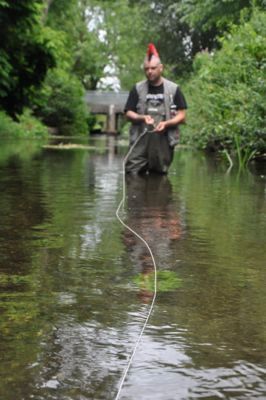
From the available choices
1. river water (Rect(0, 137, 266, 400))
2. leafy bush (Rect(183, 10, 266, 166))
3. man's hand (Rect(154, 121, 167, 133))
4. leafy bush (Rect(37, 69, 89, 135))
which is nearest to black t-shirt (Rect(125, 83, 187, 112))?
man's hand (Rect(154, 121, 167, 133))

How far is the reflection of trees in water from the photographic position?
314 cm

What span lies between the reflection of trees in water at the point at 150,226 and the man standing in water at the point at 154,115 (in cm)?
136

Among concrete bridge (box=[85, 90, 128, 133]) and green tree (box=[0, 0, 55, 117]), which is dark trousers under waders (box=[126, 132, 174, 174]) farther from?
concrete bridge (box=[85, 90, 128, 133])

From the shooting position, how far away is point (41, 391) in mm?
1629

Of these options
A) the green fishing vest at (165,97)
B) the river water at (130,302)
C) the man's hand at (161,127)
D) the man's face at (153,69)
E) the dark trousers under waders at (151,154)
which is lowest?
the river water at (130,302)

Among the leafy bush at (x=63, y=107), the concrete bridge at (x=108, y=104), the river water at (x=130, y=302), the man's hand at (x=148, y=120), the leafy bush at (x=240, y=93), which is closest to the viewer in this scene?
the river water at (x=130, y=302)

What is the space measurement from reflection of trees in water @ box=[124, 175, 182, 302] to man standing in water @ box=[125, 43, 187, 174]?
1360mm

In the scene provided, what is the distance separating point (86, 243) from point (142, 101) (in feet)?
16.7

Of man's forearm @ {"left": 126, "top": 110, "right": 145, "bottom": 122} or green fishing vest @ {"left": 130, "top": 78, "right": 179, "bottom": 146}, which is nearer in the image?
man's forearm @ {"left": 126, "top": 110, "right": 145, "bottom": 122}

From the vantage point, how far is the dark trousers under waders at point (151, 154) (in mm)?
8617

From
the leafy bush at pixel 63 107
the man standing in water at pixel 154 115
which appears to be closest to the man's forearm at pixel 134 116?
the man standing in water at pixel 154 115

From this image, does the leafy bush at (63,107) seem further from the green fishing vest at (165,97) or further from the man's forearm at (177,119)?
the man's forearm at (177,119)

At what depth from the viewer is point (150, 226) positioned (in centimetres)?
430

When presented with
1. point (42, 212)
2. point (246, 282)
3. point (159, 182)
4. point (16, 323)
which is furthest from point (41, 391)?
point (159, 182)
